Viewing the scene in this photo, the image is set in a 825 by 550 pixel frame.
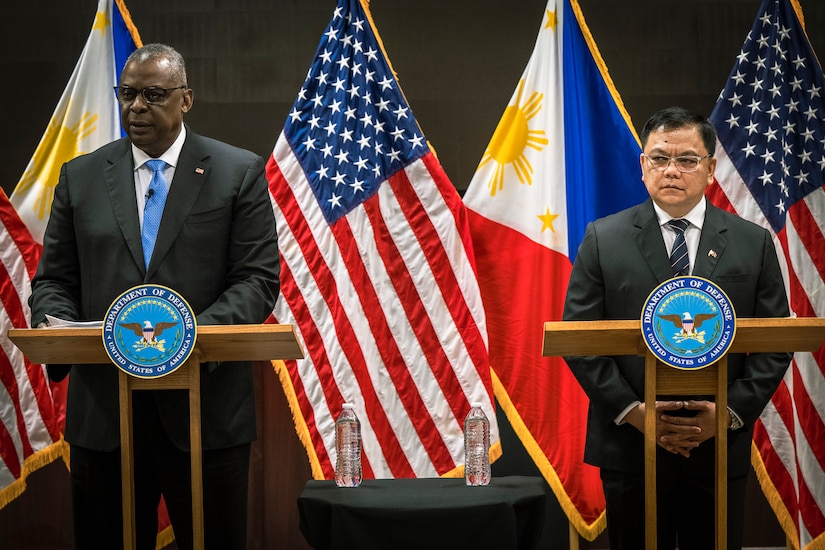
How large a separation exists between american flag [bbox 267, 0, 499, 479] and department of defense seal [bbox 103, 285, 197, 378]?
1550 millimetres

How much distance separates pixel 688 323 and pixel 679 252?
0.59m

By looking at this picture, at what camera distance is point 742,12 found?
419 centimetres

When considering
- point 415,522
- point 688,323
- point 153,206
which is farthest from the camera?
point 153,206

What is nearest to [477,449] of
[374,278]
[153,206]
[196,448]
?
[374,278]

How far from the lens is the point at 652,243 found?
272 cm

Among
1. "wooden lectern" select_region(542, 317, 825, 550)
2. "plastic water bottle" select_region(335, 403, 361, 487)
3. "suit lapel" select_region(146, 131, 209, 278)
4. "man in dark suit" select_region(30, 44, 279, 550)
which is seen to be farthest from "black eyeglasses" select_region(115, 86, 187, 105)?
"wooden lectern" select_region(542, 317, 825, 550)

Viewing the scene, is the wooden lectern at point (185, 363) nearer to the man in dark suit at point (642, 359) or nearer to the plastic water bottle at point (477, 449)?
the plastic water bottle at point (477, 449)

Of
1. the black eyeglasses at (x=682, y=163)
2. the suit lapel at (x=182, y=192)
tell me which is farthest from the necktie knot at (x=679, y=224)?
the suit lapel at (x=182, y=192)

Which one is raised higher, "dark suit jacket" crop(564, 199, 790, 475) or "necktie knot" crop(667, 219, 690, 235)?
"necktie knot" crop(667, 219, 690, 235)

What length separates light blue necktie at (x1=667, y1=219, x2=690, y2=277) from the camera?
8.80ft

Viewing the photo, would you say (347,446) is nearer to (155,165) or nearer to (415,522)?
(415,522)

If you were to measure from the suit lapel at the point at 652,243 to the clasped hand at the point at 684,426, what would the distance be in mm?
356

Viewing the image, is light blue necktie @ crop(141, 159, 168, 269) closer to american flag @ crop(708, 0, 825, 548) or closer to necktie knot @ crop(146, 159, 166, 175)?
necktie knot @ crop(146, 159, 166, 175)

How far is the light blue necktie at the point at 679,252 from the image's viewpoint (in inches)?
106
